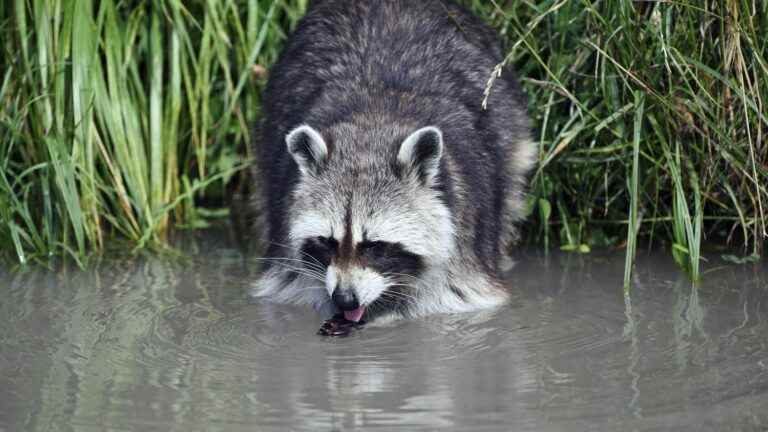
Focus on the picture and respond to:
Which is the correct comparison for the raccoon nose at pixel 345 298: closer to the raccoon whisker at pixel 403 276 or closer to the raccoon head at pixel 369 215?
the raccoon head at pixel 369 215

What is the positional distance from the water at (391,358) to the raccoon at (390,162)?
0.17 m

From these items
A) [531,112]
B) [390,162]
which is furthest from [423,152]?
[531,112]

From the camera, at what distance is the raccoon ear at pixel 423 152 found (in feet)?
14.7

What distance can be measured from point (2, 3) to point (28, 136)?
68 cm

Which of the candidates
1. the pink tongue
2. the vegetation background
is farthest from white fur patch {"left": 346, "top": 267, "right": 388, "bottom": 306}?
the vegetation background

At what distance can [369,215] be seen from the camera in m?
4.45

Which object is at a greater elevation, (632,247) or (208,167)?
(632,247)

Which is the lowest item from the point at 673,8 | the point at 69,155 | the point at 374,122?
the point at 69,155

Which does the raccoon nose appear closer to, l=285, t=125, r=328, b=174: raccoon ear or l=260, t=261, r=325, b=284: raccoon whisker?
l=260, t=261, r=325, b=284: raccoon whisker

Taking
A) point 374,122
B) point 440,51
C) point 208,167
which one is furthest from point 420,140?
point 208,167

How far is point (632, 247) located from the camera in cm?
484

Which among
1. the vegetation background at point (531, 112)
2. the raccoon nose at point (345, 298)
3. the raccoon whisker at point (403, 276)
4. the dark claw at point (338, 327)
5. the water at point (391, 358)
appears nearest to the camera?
the water at point (391, 358)

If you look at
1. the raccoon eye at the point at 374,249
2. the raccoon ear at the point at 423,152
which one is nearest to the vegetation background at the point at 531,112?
the raccoon ear at the point at 423,152

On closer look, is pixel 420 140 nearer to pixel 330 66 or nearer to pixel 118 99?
pixel 330 66
